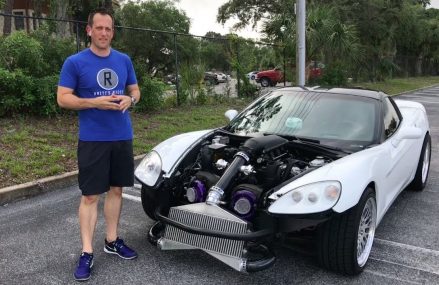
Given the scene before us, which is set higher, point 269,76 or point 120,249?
point 269,76

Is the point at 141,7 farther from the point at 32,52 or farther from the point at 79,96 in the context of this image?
the point at 79,96

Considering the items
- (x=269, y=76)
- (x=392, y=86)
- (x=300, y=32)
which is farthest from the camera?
(x=392, y=86)

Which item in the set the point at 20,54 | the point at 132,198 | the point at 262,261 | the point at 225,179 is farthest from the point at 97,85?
the point at 20,54

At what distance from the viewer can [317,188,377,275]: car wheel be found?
327 centimetres

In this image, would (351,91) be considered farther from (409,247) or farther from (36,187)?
(36,187)

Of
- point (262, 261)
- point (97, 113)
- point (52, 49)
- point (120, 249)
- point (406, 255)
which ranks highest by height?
point (52, 49)

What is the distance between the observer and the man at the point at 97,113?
11.0ft

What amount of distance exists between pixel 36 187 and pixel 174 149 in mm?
2420

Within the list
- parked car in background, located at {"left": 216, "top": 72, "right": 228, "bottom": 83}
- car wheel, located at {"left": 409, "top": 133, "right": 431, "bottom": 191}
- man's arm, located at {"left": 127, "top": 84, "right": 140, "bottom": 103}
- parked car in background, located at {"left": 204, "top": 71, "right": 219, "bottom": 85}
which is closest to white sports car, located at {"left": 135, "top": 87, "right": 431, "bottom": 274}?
man's arm, located at {"left": 127, "top": 84, "right": 140, "bottom": 103}

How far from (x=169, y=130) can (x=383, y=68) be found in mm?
21998

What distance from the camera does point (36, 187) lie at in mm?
5625

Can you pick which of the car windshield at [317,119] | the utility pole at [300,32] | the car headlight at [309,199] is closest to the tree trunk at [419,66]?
the utility pole at [300,32]

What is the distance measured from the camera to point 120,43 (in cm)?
1179

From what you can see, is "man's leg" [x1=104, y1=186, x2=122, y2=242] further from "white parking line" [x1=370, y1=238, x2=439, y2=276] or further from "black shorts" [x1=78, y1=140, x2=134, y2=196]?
"white parking line" [x1=370, y1=238, x2=439, y2=276]
